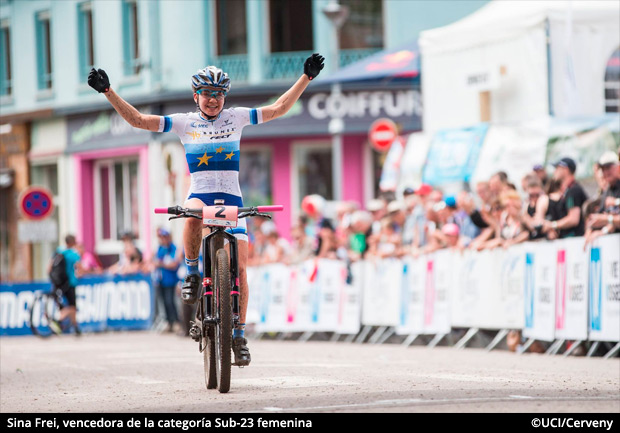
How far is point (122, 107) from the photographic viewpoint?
1069 cm

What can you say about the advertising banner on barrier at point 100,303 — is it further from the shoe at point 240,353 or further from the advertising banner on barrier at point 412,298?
the shoe at point 240,353

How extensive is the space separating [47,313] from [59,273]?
2.60 ft

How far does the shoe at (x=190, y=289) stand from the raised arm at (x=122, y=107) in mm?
1156

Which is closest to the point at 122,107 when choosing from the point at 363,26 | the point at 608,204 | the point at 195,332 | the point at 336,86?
the point at 195,332

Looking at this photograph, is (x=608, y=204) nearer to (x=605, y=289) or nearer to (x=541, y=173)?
(x=605, y=289)

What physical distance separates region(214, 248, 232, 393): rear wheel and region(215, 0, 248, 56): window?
75.3 ft

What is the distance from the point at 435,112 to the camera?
23.4 m

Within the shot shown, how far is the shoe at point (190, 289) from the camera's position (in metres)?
10.8

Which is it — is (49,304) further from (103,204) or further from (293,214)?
(103,204)

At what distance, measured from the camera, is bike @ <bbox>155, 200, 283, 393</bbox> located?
10180mm

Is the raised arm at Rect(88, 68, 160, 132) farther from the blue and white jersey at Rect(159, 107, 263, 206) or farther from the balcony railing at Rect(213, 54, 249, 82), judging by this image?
the balcony railing at Rect(213, 54, 249, 82)

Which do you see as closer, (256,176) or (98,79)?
(98,79)

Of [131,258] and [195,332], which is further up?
[195,332]

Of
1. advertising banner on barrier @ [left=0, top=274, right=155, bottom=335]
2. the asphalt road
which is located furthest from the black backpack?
the asphalt road
